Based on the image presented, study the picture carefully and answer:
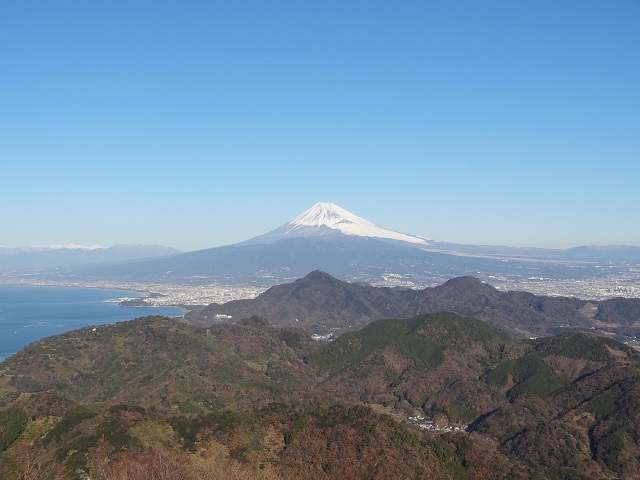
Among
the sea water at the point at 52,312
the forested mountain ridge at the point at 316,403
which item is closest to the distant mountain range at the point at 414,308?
the sea water at the point at 52,312

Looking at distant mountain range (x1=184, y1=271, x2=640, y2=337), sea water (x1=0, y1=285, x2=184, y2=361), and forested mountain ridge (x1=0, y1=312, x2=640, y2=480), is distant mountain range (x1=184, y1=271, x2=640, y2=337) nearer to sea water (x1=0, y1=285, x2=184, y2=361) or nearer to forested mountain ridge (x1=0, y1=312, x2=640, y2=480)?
sea water (x1=0, y1=285, x2=184, y2=361)

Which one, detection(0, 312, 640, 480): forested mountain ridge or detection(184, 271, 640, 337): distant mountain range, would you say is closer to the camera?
detection(0, 312, 640, 480): forested mountain ridge

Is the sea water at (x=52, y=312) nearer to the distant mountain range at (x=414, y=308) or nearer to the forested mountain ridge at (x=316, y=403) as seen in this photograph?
the distant mountain range at (x=414, y=308)

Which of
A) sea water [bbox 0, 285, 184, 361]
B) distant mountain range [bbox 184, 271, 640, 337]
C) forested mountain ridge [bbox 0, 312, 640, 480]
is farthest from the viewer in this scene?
distant mountain range [bbox 184, 271, 640, 337]

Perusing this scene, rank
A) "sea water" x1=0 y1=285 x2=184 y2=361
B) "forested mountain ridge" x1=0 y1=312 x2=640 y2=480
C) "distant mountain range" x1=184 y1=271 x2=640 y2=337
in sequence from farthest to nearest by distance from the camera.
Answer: "distant mountain range" x1=184 y1=271 x2=640 y2=337, "sea water" x1=0 y1=285 x2=184 y2=361, "forested mountain ridge" x1=0 y1=312 x2=640 y2=480

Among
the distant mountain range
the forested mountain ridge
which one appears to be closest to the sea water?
the distant mountain range

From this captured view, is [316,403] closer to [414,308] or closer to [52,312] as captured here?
[414,308]
